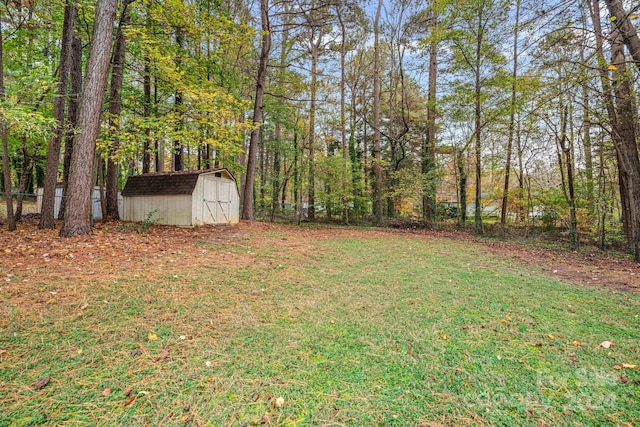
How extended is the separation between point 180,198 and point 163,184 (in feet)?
3.70

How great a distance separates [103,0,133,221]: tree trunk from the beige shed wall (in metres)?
0.66

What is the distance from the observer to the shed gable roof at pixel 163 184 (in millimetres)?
9625

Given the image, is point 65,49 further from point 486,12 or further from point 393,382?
point 486,12

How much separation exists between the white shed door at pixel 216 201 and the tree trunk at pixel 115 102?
286cm

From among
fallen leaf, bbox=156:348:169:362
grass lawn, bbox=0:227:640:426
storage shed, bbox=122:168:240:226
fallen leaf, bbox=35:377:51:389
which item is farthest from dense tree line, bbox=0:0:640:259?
fallen leaf, bbox=156:348:169:362

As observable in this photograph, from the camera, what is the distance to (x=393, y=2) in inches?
545

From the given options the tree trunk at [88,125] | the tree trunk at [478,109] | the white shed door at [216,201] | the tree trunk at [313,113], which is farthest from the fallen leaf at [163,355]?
the tree trunk at [313,113]

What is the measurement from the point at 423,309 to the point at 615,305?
2591mm

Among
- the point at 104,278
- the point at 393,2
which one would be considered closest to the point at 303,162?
the point at 393,2

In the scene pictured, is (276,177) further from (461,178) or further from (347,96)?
(461,178)

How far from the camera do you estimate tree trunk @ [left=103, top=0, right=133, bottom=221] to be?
720 centimetres

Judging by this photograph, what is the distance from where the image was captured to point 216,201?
10578mm

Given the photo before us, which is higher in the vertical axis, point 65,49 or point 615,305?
point 65,49

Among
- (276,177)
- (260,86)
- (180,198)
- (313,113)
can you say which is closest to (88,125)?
(180,198)
